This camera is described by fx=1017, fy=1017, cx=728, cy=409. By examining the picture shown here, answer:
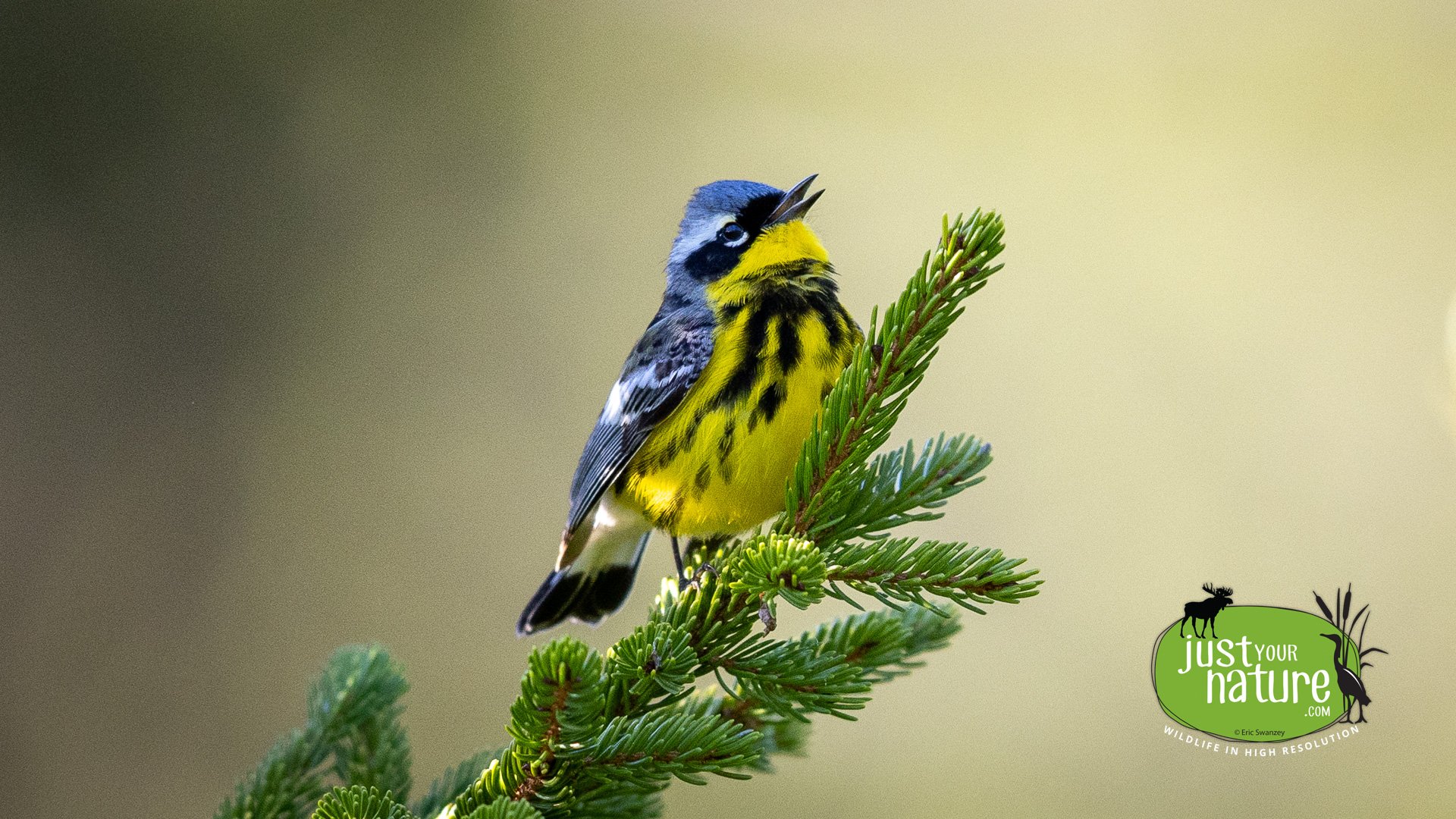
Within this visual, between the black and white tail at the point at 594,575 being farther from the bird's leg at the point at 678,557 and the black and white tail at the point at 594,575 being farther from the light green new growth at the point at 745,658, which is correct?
the light green new growth at the point at 745,658

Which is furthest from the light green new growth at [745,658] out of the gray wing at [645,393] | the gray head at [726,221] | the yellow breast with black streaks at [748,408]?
the gray head at [726,221]

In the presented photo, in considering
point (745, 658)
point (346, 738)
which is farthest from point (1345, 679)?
point (346, 738)

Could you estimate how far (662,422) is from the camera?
1885 mm

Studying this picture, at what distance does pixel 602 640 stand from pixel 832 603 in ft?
3.35

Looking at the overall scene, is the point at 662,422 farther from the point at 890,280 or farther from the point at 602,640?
the point at 890,280

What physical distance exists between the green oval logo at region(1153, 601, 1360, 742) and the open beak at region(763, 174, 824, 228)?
1162 mm

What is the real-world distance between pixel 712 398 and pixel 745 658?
0.70 metres

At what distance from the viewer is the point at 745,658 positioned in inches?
45.5

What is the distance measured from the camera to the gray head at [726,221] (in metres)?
2.10

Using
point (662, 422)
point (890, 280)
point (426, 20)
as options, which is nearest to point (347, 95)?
point (426, 20)

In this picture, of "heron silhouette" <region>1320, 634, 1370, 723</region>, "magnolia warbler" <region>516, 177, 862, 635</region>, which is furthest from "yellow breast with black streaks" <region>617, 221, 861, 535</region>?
"heron silhouette" <region>1320, 634, 1370, 723</region>

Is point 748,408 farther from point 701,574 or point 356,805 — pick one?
point 356,805

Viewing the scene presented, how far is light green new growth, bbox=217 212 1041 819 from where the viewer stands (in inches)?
38.8

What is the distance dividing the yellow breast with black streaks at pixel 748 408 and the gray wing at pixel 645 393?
0.08 feet
